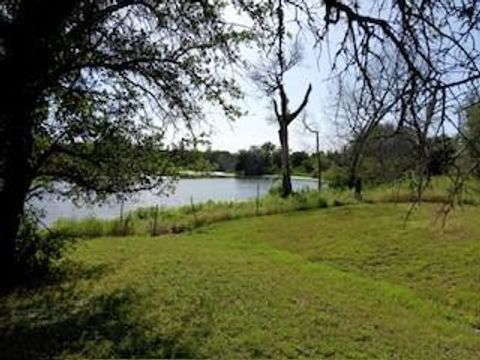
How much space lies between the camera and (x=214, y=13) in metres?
8.01

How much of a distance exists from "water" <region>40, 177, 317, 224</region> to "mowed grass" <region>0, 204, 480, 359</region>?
1.22m

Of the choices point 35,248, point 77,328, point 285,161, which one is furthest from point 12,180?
point 285,161

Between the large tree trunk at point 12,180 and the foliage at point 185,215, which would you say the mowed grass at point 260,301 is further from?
the foliage at point 185,215

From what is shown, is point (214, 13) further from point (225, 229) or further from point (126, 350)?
point (225, 229)

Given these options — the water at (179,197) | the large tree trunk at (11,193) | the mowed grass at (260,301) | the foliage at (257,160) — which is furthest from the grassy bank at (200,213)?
the foliage at (257,160)

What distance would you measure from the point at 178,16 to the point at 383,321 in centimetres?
502

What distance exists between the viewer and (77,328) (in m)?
8.27

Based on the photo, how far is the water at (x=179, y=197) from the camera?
13.6 meters

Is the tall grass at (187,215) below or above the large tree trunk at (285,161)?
below

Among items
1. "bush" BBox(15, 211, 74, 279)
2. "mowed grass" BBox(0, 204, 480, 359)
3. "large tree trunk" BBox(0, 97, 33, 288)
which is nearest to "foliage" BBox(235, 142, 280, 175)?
"mowed grass" BBox(0, 204, 480, 359)

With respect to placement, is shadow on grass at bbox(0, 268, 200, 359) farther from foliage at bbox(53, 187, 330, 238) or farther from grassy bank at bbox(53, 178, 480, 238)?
foliage at bbox(53, 187, 330, 238)

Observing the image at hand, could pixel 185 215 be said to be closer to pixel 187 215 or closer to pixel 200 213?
pixel 187 215

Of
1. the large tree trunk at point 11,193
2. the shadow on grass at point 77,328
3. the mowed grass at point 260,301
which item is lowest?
the mowed grass at point 260,301

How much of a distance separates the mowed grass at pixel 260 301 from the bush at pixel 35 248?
0.58m
